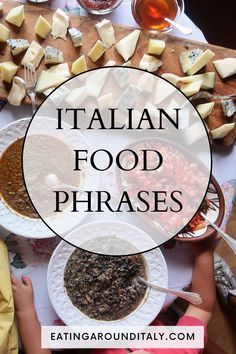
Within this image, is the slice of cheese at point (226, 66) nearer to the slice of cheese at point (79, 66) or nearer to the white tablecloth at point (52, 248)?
the white tablecloth at point (52, 248)

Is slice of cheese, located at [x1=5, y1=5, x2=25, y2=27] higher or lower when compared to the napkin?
higher

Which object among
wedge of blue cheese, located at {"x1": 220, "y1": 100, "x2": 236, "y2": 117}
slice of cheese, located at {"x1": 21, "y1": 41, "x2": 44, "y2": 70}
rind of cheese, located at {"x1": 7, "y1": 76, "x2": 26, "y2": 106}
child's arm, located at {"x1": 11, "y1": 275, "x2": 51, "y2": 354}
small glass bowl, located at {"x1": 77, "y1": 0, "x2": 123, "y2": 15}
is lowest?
child's arm, located at {"x1": 11, "y1": 275, "x2": 51, "y2": 354}

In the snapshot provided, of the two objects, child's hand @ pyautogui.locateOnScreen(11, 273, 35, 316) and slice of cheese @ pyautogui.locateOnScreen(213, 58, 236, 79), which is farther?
slice of cheese @ pyautogui.locateOnScreen(213, 58, 236, 79)

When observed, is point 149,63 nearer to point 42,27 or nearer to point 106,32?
point 106,32

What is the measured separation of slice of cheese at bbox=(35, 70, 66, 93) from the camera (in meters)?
1.47

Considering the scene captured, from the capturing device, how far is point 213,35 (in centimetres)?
201

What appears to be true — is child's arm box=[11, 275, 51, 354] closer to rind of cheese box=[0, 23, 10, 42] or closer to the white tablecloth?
the white tablecloth

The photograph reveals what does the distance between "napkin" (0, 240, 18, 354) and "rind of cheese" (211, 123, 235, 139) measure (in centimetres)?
58

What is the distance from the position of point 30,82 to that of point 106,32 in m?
0.23

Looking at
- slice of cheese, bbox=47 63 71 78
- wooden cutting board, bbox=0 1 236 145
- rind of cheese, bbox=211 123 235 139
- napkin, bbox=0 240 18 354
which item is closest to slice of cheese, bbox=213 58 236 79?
wooden cutting board, bbox=0 1 236 145

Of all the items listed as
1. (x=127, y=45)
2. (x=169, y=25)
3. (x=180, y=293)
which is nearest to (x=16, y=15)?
(x=127, y=45)

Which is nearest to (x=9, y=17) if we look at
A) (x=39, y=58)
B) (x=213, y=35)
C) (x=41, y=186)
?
(x=39, y=58)

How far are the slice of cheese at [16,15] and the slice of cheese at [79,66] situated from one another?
0.17 m

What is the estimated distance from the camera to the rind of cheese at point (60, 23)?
59.2 inches
